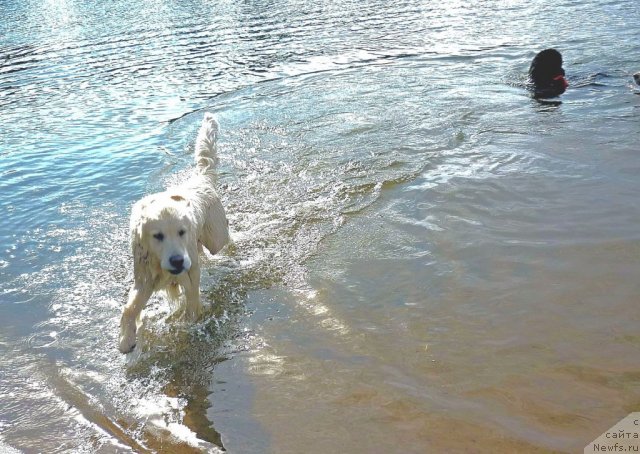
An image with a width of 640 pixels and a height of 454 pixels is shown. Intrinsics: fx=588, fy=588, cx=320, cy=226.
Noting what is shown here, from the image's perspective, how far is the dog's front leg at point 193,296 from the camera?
19.3ft

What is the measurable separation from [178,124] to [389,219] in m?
7.33

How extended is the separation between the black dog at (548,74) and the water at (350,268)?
51cm

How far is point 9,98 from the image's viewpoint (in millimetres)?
17000

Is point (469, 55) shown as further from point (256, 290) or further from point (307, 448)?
point (307, 448)

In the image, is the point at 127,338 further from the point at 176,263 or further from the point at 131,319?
the point at 176,263

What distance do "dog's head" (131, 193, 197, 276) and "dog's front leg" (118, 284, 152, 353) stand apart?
29 cm

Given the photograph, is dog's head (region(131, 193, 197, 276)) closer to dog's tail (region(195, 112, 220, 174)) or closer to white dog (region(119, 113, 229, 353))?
white dog (region(119, 113, 229, 353))

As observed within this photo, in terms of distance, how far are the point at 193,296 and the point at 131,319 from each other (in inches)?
27.0

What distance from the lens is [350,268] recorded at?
22.2 ft

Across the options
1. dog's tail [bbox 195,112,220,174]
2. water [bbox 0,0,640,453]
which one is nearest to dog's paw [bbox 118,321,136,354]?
water [bbox 0,0,640,453]

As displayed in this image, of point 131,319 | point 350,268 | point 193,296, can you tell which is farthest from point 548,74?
point 131,319

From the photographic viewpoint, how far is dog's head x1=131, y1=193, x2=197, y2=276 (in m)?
5.21

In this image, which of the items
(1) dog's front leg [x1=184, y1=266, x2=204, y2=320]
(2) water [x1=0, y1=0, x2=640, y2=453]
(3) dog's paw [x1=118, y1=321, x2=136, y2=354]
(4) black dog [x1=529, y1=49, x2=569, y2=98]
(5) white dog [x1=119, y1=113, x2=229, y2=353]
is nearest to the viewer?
(2) water [x1=0, y1=0, x2=640, y2=453]

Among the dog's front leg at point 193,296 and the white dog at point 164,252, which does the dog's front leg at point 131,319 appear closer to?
the white dog at point 164,252
